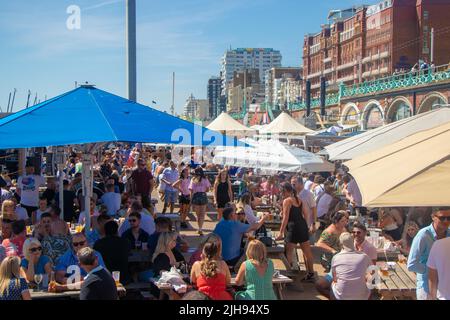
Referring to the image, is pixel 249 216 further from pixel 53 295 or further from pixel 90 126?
pixel 53 295

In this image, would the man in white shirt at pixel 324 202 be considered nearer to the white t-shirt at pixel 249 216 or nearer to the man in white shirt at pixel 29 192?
the white t-shirt at pixel 249 216

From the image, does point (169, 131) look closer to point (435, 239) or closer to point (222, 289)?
point (222, 289)

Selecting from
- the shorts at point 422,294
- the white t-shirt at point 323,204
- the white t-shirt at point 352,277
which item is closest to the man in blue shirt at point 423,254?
the shorts at point 422,294

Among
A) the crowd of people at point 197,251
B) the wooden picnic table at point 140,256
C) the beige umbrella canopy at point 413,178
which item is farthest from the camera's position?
the wooden picnic table at point 140,256

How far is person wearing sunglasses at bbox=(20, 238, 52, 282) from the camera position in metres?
5.95

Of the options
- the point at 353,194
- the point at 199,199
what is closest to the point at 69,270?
the point at 199,199

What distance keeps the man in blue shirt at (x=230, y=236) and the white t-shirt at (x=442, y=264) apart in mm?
3170

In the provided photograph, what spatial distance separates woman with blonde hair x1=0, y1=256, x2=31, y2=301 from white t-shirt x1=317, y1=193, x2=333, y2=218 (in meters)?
7.47

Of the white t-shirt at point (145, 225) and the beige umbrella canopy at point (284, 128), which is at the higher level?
the beige umbrella canopy at point (284, 128)

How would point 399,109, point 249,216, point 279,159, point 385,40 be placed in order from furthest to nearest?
point 385,40 → point 399,109 → point 279,159 → point 249,216

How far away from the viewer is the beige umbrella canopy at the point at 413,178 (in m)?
3.71

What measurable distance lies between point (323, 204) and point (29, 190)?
20.0 ft

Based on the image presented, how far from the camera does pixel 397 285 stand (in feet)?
20.2

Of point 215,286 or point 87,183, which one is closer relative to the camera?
point 215,286
